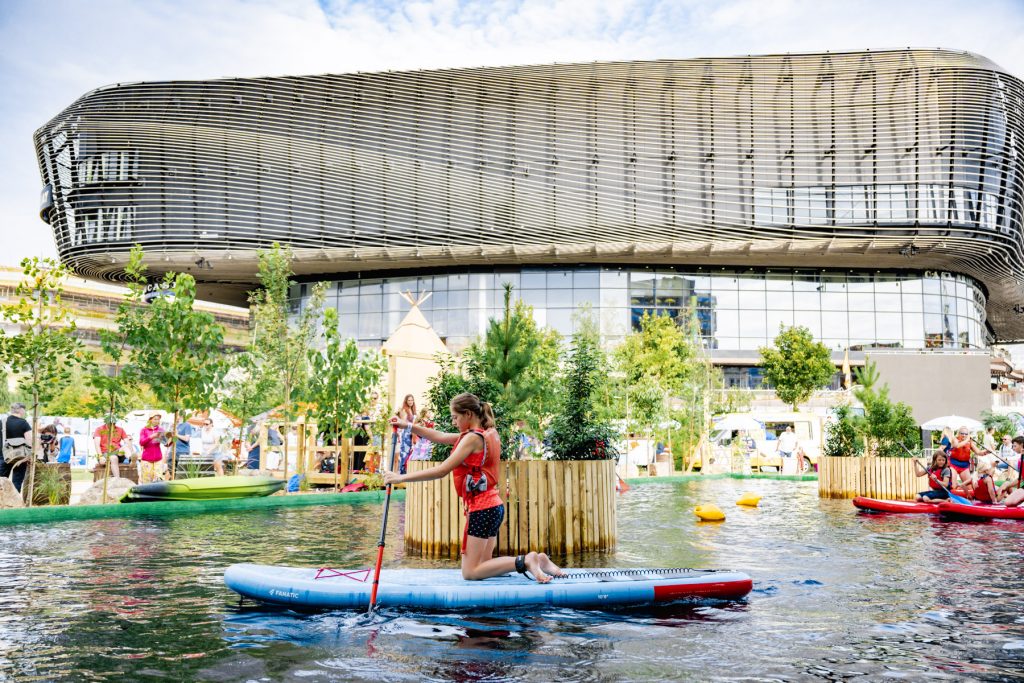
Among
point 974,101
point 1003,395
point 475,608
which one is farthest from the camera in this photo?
point 1003,395

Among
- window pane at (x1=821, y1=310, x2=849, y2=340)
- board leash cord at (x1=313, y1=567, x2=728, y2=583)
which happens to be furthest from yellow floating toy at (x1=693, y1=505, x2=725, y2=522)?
window pane at (x1=821, y1=310, x2=849, y2=340)

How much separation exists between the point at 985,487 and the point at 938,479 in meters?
0.94

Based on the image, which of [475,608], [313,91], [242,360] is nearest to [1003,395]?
[313,91]

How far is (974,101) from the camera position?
47688mm

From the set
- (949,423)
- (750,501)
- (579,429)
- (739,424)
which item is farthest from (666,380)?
(579,429)

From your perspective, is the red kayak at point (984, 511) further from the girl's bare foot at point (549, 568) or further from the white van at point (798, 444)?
the white van at point (798, 444)

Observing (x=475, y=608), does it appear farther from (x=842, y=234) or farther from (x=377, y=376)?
(x=842, y=234)

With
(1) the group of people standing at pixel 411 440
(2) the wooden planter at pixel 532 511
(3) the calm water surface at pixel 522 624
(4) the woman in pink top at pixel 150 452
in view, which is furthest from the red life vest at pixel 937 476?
(4) the woman in pink top at pixel 150 452

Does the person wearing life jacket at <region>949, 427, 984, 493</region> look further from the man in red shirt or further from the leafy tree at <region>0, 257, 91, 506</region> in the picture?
the leafy tree at <region>0, 257, 91, 506</region>

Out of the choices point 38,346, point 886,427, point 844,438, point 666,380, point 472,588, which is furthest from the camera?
point 666,380

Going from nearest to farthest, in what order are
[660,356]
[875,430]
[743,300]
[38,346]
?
[38,346] < [875,430] < [660,356] < [743,300]

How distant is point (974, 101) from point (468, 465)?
161 ft

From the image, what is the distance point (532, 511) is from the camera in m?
9.33

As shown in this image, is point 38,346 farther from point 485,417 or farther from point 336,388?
point 485,417
